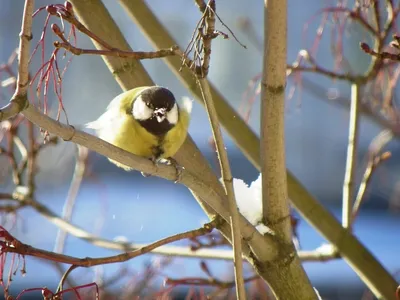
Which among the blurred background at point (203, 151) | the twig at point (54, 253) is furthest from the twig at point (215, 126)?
the blurred background at point (203, 151)

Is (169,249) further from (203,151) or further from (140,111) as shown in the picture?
(203,151)

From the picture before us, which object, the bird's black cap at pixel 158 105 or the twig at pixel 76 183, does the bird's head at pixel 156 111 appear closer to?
the bird's black cap at pixel 158 105

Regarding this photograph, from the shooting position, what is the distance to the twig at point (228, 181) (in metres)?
0.91

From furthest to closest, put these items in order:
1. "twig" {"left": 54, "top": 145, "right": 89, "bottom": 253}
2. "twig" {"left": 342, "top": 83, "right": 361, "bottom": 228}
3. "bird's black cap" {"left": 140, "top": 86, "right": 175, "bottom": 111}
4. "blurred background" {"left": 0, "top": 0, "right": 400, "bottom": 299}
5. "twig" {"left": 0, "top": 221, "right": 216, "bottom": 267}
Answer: "blurred background" {"left": 0, "top": 0, "right": 400, "bottom": 299} → "twig" {"left": 54, "top": 145, "right": 89, "bottom": 253} → "twig" {"left": 342, "top": 83, "right": 361, "bottom": 228} → "bird's black cap" {"left": 140, "top": 86, "right": 175, "bottom": 111} → "twig" {"left": 0, "top": 221, "right": 216, "bottom": 267}

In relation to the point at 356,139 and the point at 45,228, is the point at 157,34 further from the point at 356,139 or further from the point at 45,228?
the point at 45,228

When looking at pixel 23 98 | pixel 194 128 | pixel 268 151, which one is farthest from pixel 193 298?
pixel 194 128

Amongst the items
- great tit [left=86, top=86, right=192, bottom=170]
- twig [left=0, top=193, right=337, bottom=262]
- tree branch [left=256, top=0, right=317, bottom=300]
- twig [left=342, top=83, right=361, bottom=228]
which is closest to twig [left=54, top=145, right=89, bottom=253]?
twig [left=0, top=193, right=337, bottom=262]

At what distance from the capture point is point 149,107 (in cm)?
142

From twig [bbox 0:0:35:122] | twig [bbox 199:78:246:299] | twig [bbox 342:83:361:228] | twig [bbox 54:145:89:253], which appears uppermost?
twig [bbox 54:145:89:253]

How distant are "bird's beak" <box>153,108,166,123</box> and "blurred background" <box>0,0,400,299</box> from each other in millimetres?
2425

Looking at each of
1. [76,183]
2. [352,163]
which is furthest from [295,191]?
[76,183]

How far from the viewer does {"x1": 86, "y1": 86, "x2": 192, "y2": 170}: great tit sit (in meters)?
1.40

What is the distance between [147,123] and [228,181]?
1.62 ft

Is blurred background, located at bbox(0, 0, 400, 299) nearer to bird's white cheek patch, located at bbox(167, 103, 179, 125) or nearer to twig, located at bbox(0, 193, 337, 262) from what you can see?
twig, located at bbox(0, 193, 337, 262)
